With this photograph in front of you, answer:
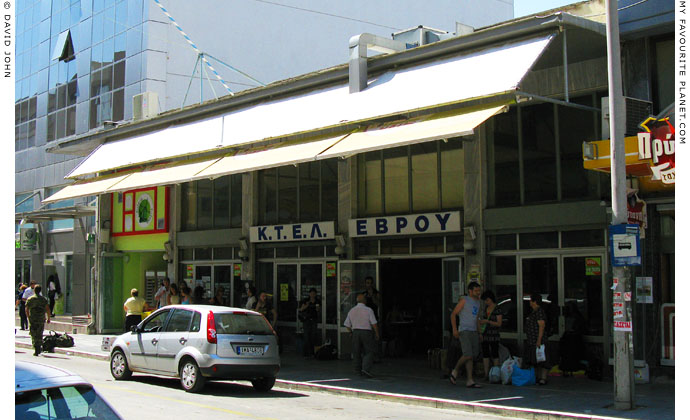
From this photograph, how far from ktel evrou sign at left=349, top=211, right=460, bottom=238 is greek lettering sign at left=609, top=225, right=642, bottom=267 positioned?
584 cm

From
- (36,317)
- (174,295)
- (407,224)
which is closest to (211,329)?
(407,224)

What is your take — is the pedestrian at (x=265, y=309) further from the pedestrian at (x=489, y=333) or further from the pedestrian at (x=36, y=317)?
the pedestrian at (x=489, y=333)

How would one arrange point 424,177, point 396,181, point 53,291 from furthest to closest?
point 53,291 → point 396,181 → point 424,177

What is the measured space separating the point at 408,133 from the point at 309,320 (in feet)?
Result: 24.6

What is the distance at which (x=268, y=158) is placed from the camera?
55.7 ft

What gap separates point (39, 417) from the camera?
5.11 m

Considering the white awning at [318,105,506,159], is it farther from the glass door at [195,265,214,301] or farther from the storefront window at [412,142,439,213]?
the glass door at [195,265,214,301]

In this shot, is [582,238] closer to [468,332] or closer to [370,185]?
[468,332]

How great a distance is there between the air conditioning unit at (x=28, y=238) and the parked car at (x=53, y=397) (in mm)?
30058

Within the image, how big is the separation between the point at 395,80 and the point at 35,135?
80.7 feet

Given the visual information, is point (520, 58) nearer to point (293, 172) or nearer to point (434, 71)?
point (434, 71)

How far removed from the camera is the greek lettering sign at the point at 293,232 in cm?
2005

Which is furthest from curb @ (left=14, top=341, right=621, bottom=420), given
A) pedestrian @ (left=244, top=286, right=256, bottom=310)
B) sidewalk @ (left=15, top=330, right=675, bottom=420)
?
pedestrian @ (left=244, top=286, right=256, bottom=310)

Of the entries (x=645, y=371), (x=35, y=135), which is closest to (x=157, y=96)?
(x=35, y=135)
